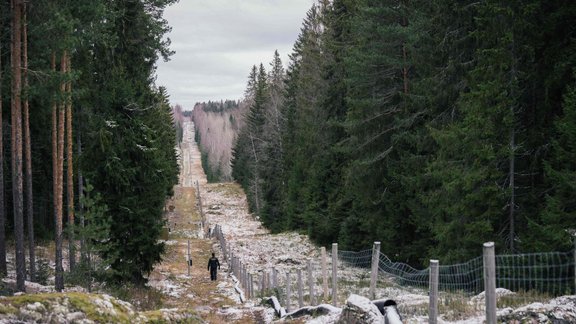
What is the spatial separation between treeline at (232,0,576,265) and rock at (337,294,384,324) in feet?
18.1

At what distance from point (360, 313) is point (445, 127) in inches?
438

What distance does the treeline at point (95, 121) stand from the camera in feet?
45.2

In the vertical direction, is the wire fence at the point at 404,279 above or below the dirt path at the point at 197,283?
above

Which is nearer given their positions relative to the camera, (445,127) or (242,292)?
(445,127)

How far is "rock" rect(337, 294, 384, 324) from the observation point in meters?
6.94

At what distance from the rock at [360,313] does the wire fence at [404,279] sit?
103 centimetres

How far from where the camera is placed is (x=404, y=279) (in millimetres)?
13109

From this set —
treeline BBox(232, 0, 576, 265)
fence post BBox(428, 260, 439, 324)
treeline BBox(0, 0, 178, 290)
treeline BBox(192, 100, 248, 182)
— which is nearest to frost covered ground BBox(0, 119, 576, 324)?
fence post BBox(428, 260, 439, 324)

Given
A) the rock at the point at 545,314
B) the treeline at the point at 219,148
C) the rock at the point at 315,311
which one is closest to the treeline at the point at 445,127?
the rock at the point at 545,314

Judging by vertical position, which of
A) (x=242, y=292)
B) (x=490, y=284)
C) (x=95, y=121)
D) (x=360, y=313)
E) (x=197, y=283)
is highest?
(x=95, y=121)

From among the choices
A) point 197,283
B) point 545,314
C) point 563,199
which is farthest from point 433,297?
point 197,283

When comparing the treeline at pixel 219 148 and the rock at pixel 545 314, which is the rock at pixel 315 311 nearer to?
the rock at pixel 545 314

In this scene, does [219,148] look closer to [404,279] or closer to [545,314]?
[404,279]

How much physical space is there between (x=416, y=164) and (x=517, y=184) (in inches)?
208
